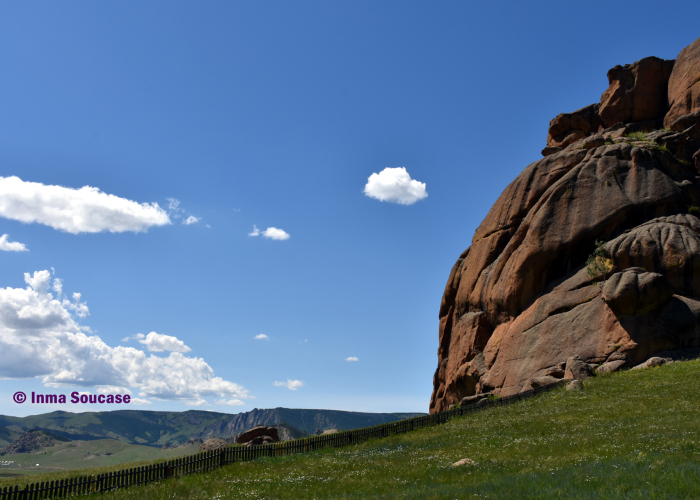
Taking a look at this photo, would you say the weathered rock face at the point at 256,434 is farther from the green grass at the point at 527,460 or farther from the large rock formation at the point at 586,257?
the large rock formation at the point at 586,257

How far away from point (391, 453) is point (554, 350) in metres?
25.4

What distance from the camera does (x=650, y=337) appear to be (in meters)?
37.8

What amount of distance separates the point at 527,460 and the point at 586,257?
36.2 metres

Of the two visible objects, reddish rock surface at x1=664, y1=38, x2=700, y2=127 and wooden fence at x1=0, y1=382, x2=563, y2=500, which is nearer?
wooden fence at x1=0, y1=382, x2=563, y2=500

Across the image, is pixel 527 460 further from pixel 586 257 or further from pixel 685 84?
pixel 685 84

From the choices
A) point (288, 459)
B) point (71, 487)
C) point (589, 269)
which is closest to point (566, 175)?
point (589, 269)

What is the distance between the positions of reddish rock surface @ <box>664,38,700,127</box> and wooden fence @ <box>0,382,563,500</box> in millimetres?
44975

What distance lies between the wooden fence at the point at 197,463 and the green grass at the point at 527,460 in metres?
1.10

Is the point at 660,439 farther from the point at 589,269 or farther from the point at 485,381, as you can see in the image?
the point at 485,381

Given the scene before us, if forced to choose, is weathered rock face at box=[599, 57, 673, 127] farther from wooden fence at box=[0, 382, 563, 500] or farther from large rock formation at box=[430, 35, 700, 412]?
wooden fence at box=[0, 382, 563, 500]

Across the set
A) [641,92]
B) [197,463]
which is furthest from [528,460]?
[641,92]

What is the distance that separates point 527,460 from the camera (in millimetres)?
16750

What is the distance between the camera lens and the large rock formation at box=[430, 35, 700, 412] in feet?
128

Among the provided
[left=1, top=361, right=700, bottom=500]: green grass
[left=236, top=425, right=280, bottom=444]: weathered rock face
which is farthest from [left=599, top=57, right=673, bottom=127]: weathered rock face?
[left=236, top=425, right=280, bottom=444]: weathered rock face
